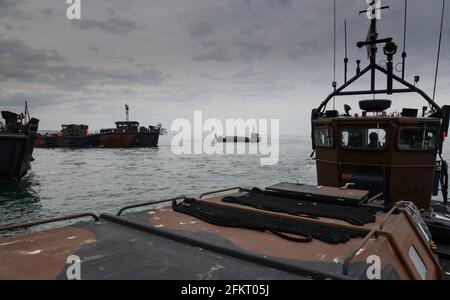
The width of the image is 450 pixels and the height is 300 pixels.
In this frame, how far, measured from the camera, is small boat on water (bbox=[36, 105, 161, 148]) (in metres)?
72.1

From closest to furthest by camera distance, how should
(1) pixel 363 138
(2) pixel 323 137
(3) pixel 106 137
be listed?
(1) pixel 363 138 < (2) pixel 323 137 < (3) pixel 106 137

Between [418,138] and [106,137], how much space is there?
6974 centimetres

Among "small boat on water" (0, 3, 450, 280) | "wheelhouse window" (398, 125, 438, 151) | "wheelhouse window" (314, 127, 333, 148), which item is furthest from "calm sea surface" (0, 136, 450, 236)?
"wheelhouse window" (398, 125, 438, 151)

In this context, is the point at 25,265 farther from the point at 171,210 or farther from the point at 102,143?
the point at 102,143

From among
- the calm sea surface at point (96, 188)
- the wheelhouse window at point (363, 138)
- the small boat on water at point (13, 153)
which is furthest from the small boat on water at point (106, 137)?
the wheelhouse window at point (363, 138)

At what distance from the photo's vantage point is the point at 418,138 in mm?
9805

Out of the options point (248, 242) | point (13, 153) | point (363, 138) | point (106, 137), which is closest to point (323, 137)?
point (363, 138)

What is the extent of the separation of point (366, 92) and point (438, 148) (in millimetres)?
2986

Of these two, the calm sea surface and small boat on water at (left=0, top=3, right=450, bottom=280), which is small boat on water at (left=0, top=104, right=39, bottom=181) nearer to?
the calm sea surface

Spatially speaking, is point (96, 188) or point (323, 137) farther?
point (96, 188)

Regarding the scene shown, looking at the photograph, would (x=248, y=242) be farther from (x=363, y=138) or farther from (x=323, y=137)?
(x=323, y=137)

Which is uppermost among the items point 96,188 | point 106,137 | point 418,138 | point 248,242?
point 106,137

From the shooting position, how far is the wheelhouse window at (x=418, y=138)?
9727 millimetres

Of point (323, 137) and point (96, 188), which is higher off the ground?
point (323, 137)
